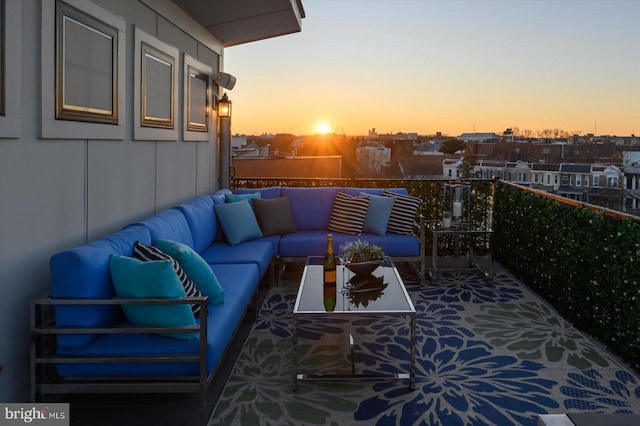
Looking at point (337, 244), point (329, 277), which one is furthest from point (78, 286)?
point (337, 244)

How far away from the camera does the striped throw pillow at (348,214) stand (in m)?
6.05

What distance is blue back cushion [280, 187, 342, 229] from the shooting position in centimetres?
638

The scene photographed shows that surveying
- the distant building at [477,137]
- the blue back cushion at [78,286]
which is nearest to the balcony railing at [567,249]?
the distant building at [477,137]

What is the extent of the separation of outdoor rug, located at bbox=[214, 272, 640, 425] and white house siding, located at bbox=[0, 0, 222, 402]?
119cm

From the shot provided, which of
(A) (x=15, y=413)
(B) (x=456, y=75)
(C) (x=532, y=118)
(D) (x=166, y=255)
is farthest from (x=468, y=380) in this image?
(C) (x=532, y=118)

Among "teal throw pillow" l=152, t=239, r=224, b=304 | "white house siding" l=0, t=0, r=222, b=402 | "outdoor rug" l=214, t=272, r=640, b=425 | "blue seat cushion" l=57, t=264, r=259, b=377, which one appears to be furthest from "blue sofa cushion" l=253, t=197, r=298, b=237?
"blue seat cushion" l=57, t=264, r=259, b=377

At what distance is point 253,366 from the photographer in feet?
12.0

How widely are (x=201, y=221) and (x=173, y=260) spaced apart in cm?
202

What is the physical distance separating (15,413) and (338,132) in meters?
7.85

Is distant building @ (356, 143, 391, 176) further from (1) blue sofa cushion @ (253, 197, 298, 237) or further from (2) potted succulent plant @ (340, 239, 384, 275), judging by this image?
(2) potted succulent plant @ (340, 239, 384, 275)

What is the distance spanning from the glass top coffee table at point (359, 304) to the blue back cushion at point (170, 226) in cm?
107

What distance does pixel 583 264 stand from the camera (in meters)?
4.37

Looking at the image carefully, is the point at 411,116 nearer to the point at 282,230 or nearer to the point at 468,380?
the point at 282,230

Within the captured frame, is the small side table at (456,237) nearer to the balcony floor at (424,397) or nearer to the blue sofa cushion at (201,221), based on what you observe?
the balcony floor at (424,397)
